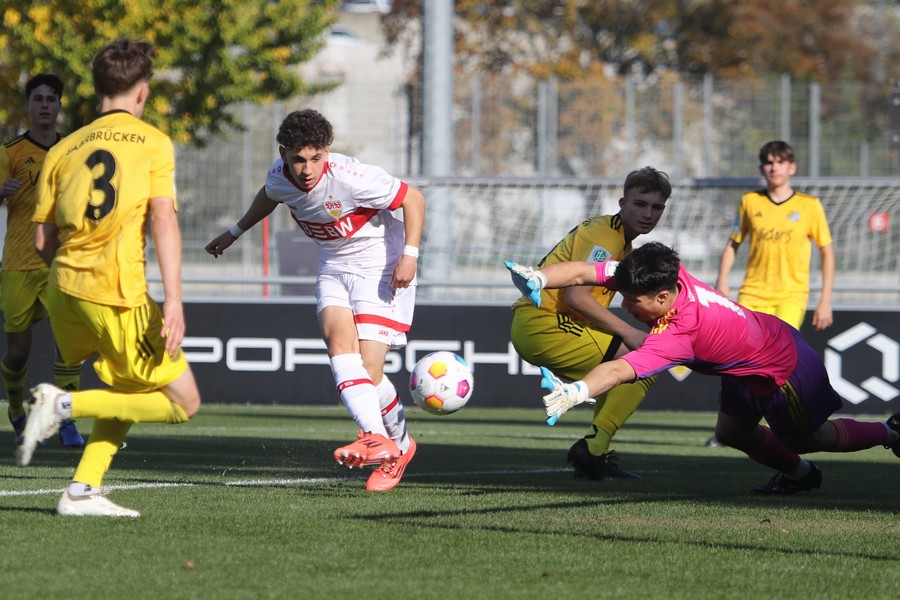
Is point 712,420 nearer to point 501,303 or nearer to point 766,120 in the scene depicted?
point 501,303

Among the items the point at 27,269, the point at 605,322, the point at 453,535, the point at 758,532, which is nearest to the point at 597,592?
the point at 453,535

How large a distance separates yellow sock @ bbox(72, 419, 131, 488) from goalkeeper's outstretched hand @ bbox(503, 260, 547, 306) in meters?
1.83

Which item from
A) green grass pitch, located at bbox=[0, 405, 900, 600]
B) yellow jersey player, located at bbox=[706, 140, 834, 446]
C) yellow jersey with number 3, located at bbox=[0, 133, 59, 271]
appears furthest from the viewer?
yellow jersey player, located at bbox=[706, 140, 834, 446]

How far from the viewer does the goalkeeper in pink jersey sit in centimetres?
579

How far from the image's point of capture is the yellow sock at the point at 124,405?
5.68 m

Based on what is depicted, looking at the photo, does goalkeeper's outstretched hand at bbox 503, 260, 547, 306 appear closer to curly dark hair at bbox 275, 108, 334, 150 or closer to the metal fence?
curly dark hair at bbox 275, 108, 334, 150

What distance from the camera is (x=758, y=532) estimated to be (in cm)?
584

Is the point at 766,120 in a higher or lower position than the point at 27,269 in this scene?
higher

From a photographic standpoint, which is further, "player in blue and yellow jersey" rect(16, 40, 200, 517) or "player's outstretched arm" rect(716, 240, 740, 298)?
"player's outstretched arm" rect(716, 240, 740, 298)

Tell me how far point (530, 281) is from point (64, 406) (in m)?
2.08

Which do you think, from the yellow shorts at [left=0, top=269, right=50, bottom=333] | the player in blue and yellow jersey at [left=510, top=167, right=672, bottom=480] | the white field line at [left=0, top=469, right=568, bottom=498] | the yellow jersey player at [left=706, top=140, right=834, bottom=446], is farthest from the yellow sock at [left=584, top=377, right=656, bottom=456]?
the yellow shorts at [left=0, top=269, right=50, bottom=333]

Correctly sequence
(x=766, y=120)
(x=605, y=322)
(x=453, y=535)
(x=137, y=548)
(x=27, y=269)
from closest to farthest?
(x=137, y=548)
(x=453, y=535)
(x=605, y=322)
(x=27, y=269)
(x=766, y=120)

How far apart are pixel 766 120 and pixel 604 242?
40.8 feet

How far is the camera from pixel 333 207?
23.9 feet
